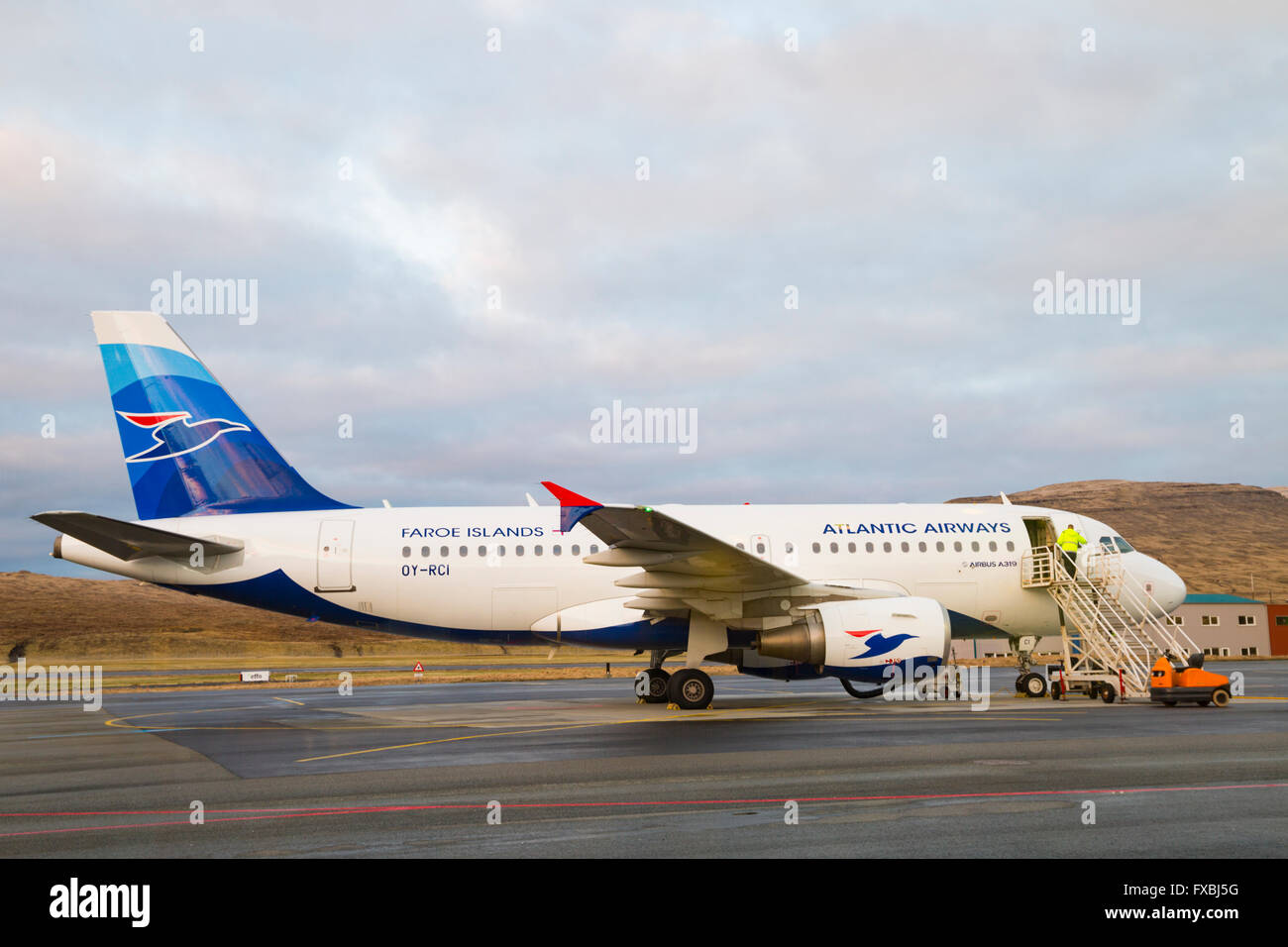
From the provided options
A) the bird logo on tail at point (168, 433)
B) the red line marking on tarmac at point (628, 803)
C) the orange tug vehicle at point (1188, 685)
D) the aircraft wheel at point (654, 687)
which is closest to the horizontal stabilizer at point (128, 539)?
the bird logo on tail at point (168, 433)

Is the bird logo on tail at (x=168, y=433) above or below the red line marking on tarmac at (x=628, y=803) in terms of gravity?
above

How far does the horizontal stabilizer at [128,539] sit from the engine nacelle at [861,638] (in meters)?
11.8

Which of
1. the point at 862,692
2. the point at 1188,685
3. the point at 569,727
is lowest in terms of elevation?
the point at 862,692

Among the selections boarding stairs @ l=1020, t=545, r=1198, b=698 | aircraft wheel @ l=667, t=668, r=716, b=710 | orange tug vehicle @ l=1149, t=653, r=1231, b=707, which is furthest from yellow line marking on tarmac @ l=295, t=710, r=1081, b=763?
boarding stairs @ l=1020, t=545, r=1198, b=698

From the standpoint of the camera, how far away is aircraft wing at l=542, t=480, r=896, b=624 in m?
16.8

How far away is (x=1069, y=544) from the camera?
21984 millimetres

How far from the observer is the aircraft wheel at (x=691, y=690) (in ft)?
63.1

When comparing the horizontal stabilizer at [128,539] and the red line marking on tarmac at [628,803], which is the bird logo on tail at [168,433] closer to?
the horizontal stabilizer at [128,539]

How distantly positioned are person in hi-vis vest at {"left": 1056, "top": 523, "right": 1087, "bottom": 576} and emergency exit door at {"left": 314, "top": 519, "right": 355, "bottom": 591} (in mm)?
15999

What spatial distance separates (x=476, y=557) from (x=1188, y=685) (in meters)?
14.6

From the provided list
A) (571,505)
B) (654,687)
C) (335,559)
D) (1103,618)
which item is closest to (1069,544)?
(1103,618)

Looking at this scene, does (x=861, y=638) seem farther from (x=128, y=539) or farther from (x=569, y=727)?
(x=128, y=539)

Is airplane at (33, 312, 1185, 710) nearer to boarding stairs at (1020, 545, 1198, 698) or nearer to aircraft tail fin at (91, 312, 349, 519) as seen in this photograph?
aircraft tail fin at (91, 312, 349, 519)

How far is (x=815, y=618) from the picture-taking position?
728 inches
